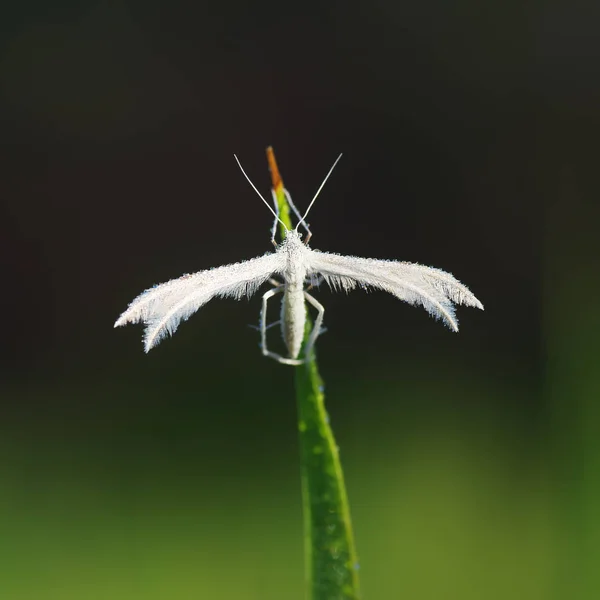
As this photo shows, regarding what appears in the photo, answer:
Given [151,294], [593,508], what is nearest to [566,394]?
[593,508]

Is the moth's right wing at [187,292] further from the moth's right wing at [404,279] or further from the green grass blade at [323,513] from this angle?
the green grass blade at [323,513]

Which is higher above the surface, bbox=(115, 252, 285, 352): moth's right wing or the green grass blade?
bbox=(115, 252, 285, 352): moth's right wing

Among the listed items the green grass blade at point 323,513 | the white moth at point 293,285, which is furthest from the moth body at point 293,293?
the green grass blade at point 323,513

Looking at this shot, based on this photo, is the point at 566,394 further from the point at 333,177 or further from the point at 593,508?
the point at 333,177

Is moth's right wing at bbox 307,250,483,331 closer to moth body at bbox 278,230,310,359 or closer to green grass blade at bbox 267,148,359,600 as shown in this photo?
moth body at bbox 278,230,310,359

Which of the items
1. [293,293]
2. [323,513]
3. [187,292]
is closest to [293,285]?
[293,293]

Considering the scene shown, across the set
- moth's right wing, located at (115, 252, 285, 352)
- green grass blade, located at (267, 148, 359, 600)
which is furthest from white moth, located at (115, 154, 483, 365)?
green grass blade, located at (267, 148, 359, 600)

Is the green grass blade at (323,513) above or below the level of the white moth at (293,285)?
below
